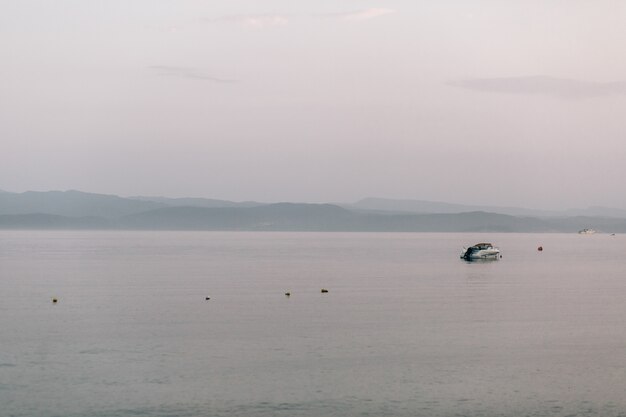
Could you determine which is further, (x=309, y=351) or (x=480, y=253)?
(x=480, y=253)

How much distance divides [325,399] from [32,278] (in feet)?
287

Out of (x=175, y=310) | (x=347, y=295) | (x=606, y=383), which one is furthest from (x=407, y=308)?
(x=606, y=383)

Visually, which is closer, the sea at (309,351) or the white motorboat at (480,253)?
the sea at (309,351)

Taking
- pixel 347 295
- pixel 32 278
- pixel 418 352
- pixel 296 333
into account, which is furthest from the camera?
pixel 32 278

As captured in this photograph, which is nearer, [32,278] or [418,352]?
[418,352]

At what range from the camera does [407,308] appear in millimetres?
77750

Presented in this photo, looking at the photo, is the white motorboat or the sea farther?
the white motorboat

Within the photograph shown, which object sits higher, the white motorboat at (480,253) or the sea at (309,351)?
the white motorboat at (480,253)

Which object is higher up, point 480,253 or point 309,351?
point 480,253

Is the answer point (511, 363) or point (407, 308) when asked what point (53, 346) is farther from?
point (407, 308)

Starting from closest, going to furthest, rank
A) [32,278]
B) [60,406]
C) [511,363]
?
[60,406]
[511,363]
[32,278]

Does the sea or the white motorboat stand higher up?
the white motorboat

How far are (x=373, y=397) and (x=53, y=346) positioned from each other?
23415 mm

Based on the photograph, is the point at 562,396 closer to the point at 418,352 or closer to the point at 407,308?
the point at 418,352
